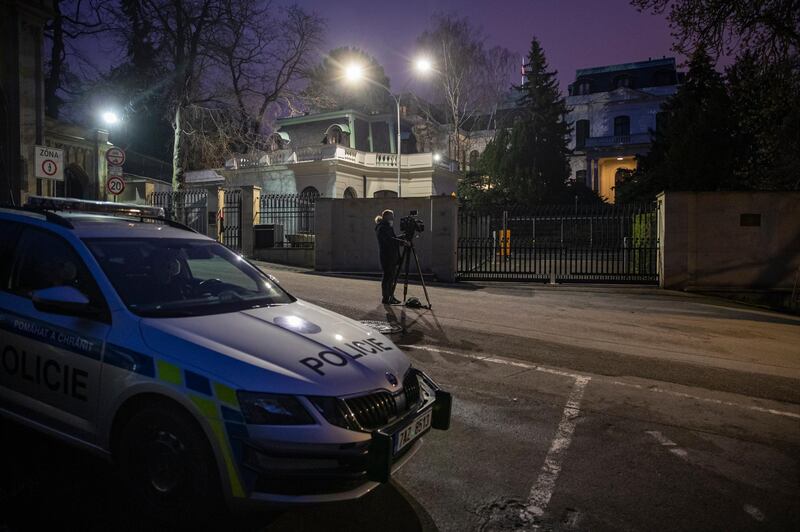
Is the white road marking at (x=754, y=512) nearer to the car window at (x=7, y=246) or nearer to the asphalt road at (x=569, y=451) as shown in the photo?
the asphalt road at (x=569, y=451)

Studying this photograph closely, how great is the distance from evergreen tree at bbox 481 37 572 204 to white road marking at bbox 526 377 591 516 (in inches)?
1287

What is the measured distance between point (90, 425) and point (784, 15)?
1588cm

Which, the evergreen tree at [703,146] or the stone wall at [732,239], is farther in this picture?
the evergreen tree at [703,146]

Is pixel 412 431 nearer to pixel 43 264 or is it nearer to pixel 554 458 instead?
pixel 554 458

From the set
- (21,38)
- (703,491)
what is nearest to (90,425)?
(703,491)

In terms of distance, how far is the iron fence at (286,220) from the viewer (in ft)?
61.6

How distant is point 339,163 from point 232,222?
13559mm

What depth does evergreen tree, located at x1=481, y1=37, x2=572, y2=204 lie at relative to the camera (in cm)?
3728

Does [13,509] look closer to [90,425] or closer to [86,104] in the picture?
[90,425]

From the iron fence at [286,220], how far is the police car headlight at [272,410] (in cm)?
1589

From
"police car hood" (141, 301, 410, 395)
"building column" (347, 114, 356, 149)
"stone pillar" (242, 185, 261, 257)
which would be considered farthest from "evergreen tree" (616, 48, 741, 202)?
"police car hood" (141, 301, 410, 395)

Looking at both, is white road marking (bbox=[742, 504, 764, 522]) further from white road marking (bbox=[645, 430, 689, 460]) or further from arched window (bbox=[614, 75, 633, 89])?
arched window (bbox=[614, 75, 633, 89])

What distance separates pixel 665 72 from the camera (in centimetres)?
5447

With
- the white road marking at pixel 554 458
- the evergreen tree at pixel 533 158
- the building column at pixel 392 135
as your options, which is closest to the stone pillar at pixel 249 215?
the white road marking at pixel 554 458
